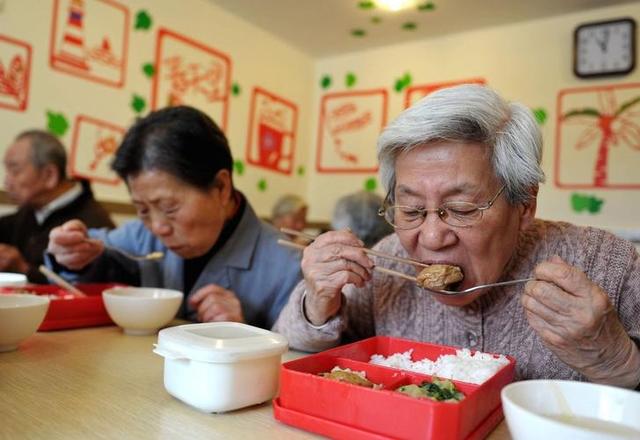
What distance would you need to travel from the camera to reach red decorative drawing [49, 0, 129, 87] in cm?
318

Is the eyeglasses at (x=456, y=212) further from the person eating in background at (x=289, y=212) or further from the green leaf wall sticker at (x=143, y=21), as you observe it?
the person eating in background at (x=289, y=212)

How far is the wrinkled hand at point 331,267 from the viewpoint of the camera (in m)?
1.26

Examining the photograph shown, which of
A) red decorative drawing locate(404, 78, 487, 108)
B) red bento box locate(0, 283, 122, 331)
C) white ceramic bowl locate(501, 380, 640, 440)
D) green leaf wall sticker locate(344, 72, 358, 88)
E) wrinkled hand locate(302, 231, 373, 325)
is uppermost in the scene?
green leaf wall sticker locate(344, 72, 358, 88)

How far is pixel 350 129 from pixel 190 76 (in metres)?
1.73

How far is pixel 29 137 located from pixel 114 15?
1.06 m

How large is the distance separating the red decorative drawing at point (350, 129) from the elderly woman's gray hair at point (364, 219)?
165 cm

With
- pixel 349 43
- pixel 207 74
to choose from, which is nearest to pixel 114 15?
pixel 207 74

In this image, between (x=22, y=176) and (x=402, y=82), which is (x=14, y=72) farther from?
(x=402, y=82)

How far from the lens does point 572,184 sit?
156 inches

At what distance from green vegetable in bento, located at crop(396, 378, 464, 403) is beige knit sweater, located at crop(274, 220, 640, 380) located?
0.47m

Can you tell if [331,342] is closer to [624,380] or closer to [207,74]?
[624,380]

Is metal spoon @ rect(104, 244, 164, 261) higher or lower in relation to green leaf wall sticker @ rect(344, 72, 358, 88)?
lower

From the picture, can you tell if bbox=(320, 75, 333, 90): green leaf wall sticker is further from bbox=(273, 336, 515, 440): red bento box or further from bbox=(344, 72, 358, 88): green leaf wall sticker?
bbox=(273, 336, 515, 440): red bento box

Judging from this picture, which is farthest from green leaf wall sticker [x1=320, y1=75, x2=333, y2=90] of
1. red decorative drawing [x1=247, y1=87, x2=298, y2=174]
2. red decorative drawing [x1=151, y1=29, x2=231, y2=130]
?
red decorative drawing [x1=151, y1=29, x2=231, y2=130]
